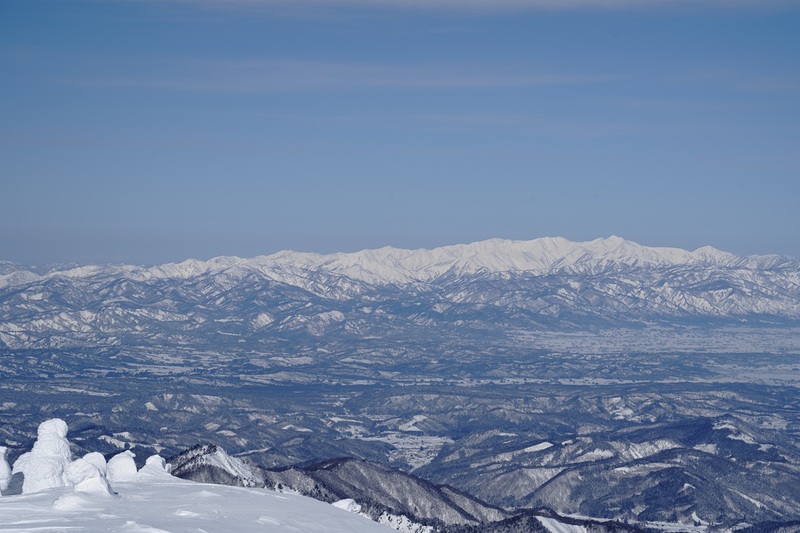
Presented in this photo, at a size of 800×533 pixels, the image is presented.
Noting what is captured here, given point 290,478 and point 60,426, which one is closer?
point 60,426

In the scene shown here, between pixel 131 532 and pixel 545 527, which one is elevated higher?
pixel 131 532

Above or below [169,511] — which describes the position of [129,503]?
above

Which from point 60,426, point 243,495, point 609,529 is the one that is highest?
point 60,426

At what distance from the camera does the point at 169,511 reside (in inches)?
4719

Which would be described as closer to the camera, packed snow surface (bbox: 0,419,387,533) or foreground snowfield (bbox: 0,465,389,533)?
foreground snowfield (bbox: 0,465,389,533)

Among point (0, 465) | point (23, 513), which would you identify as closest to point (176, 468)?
point (0, 465)

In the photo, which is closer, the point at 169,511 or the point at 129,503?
the point at 169,511

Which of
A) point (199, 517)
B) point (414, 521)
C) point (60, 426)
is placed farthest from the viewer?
point (414, 521)

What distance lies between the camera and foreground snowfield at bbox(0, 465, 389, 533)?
10656cm

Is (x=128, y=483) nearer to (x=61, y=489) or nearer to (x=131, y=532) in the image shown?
(x=61, y=489)

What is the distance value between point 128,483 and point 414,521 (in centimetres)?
5494

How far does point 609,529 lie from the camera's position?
19988cm

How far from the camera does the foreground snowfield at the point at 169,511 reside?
10656 cm

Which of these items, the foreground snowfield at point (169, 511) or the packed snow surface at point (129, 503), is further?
the packed snow surface at point (129, 503)
